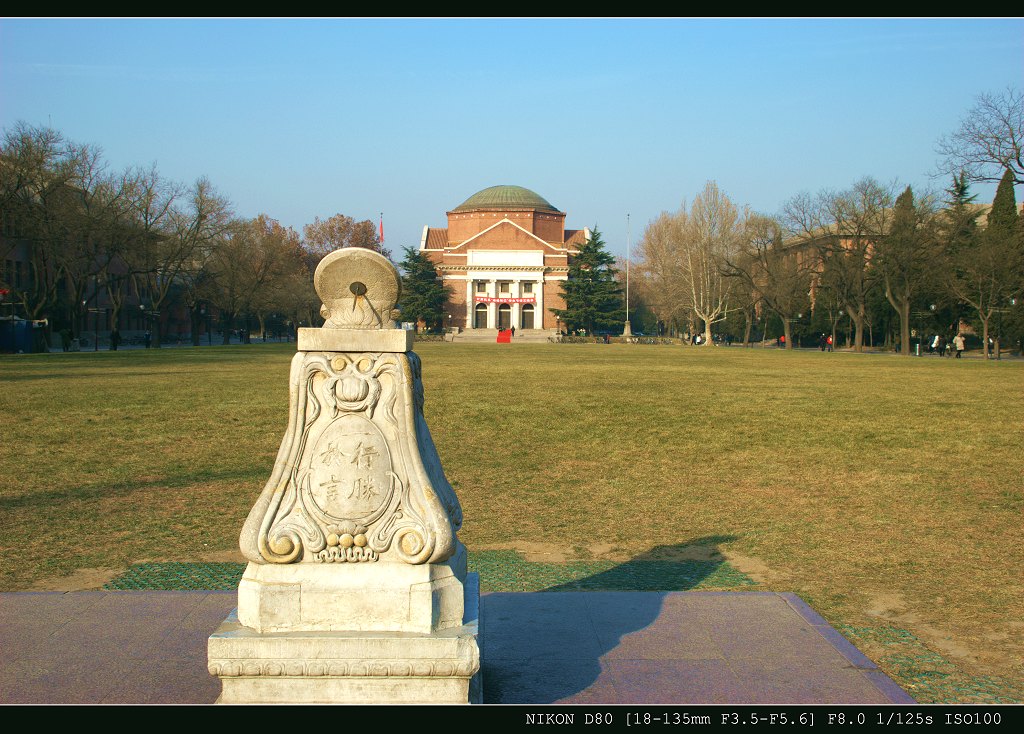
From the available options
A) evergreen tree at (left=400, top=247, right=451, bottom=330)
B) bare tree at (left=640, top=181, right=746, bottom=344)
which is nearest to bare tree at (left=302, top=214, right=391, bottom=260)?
evergreen tree at (left=400, top=247, right=451, bottom=330)

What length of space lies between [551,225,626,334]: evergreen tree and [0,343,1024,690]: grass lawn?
2569 inches

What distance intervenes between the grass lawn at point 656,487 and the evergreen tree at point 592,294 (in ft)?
214

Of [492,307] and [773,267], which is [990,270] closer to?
[773,267]

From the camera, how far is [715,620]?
4.95 meters

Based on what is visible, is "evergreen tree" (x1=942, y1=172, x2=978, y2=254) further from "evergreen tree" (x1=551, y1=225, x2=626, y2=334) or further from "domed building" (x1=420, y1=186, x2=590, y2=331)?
"domed building" (x1=420, y1=186, x2=590, y2=331)

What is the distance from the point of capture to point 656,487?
984cm

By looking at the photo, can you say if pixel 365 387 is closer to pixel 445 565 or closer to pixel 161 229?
pixel 445 565

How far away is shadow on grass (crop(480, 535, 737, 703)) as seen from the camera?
3.97 m

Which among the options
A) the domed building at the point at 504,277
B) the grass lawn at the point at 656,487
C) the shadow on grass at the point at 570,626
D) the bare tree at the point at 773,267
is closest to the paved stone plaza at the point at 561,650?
the shadow on grass at the point at 570,626

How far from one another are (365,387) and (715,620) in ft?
8.40

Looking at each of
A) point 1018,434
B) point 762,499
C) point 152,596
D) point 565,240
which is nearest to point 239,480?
point 152,596

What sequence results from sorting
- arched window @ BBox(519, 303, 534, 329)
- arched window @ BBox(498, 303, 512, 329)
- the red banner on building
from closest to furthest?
the red banner on building < arched window @ BBox(498, 303, 512, 329) < arched window @ BBox(519, 303, 534, 329)

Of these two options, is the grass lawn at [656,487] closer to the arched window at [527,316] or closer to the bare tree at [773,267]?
the bare tree at [773,267]

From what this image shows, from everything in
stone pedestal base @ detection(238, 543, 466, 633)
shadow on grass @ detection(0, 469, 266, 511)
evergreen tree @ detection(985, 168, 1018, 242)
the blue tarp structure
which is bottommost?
shadow on grass @ detection(0, 469, 266, 511)
